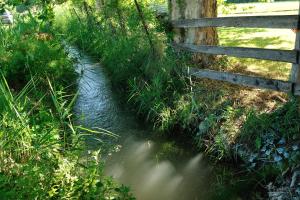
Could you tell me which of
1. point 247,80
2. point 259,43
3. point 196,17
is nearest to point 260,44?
point 259,43

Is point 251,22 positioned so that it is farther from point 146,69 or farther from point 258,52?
point 146,69

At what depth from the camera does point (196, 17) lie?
5816mm

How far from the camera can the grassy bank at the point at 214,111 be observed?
397 centimetres

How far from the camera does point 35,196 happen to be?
291 centimetres

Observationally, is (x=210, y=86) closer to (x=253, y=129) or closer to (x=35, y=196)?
(x=253, y=129)

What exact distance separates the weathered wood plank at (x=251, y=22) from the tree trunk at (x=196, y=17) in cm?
33

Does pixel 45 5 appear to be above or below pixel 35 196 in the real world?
above

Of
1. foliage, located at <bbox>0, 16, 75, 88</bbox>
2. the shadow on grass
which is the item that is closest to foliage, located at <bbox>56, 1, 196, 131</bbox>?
foliage, located at <bbox>0, 16, 75, 88</bbox>

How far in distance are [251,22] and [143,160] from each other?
7.93 feet

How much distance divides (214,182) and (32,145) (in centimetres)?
222

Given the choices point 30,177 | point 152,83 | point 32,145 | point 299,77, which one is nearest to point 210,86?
point 152,83

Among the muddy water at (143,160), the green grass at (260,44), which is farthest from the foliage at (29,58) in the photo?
the green grass at (260,44)

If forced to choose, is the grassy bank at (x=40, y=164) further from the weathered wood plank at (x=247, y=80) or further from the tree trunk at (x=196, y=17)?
the tree trunk at (x=196, y=17)

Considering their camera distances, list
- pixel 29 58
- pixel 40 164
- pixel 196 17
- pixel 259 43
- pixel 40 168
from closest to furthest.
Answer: pixel 40 168, pixel 40 164, pixel 196 17, pixel 29 58, pixel 259 43
